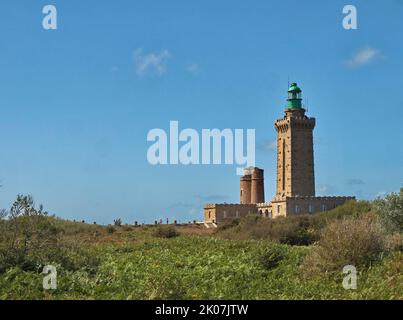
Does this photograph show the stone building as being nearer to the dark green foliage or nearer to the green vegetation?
the green vegetation

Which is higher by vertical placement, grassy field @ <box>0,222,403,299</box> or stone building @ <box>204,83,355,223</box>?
stone building @ <box>204,83,355,223</box>

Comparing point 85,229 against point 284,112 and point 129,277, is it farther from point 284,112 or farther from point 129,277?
point 284,112

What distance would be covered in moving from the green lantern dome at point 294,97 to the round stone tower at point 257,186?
9.52 m

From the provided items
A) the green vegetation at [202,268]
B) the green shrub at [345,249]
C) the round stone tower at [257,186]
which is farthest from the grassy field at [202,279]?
the round stone tower at [257,186]

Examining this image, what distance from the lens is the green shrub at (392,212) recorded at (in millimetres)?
30844

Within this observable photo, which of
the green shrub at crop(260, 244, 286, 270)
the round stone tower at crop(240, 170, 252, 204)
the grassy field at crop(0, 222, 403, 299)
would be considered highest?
the round stone tower at crop(240, 170, 252, 204)

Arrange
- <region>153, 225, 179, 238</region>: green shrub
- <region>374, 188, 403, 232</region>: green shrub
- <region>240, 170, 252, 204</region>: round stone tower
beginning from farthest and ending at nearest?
<region>240, 170, 252, 204</region>: round stone tower → <region>153, 225, 179, 238</region>: green shrub → <region>374, 188, 403, 232</region>: green shrub

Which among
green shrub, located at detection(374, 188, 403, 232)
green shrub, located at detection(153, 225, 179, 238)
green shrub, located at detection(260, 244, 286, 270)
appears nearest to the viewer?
green shrub, located at detection(260, 244, 286, 270)

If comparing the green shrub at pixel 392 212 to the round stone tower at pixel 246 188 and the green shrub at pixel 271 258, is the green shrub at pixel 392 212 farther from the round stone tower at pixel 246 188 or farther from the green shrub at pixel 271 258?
the round stone tower at pixel 246 188

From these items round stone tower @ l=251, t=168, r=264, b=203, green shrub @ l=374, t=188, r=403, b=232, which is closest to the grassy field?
green shrub @ l=374, t=188, r=403, b=232

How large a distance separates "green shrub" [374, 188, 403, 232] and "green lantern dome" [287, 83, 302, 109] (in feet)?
179

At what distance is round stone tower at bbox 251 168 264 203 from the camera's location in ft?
277

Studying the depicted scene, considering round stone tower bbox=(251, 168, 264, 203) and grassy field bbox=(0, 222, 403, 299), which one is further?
round stone tower bbox=(251, 168, 264, 203)
